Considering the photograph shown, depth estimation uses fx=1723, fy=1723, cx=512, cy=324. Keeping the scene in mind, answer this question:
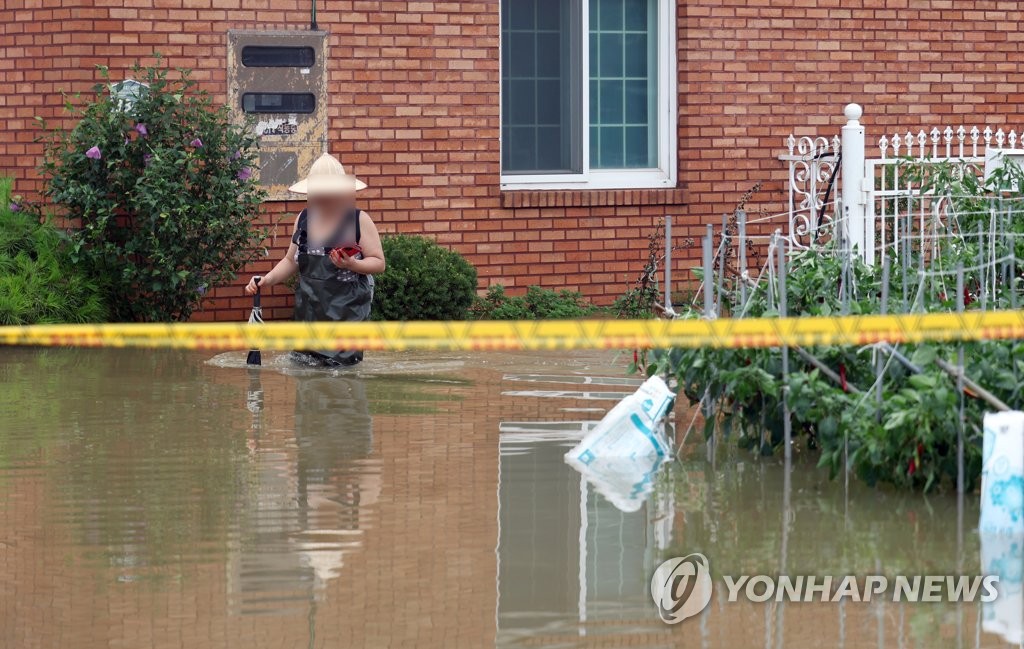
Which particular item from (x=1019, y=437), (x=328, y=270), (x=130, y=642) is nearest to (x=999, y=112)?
(x=328, y=270)

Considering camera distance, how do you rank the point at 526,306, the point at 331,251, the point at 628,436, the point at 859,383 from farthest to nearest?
the point at 526,306 < the point at 331,251 < the point at 628,436 < the point at 859,383

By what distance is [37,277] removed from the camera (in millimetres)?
11820

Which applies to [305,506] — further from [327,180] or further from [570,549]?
[327,180]

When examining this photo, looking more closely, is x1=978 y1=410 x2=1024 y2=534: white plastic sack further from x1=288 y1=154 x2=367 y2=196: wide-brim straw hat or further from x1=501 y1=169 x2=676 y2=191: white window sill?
x1=501 y1=169 x2=676 y2=191: white window sill

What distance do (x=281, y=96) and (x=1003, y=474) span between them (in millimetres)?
7984

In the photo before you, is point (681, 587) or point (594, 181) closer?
point (681, 587)

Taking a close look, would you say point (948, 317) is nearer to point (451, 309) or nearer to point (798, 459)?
point (798, 459)

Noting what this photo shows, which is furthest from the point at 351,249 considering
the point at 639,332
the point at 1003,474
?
the point at 1003,474

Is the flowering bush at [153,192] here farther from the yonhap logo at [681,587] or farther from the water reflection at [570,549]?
the yonhap logo at [681,587]

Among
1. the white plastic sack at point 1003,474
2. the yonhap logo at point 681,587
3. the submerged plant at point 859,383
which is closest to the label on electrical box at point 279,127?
the submerged plant at point 859,383

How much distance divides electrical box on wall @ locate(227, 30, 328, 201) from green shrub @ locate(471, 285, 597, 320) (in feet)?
5.59

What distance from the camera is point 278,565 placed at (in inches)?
231

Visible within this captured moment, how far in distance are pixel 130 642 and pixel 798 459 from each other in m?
3.47
